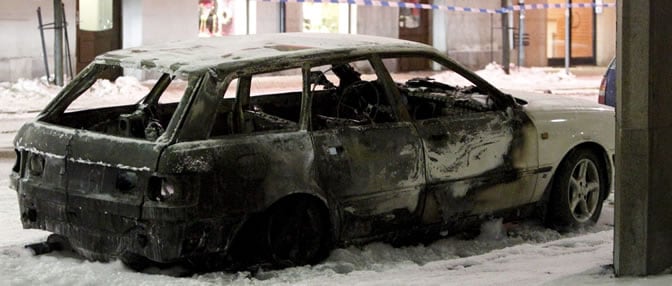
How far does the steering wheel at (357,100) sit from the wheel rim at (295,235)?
1117 mm

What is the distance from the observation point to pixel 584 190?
365 inches

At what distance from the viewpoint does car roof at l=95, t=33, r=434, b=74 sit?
7.67 metres

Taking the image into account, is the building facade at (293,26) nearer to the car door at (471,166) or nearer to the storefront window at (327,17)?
the storefront window at (327,17)

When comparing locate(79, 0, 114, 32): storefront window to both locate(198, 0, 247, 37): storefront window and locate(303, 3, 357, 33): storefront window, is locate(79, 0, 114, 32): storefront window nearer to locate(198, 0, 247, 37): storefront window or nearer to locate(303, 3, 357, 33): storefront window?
locate(198, 0, 247, 37): storefront window

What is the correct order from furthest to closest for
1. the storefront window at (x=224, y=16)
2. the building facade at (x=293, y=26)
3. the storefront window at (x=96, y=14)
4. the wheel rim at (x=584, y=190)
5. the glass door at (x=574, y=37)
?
the glass door at (x=574, y=37), the storefront window at (x=224, y=16), the building facade at (x=293, y=26), the storefront window at (x=96, y=14), the wheel rim at (x=584, y=190)

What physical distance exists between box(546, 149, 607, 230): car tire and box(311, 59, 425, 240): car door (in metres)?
1.40

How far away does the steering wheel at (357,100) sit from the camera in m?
8.66

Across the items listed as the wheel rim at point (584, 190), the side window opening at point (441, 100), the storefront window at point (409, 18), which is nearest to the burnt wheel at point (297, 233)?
the side window opening at point (441, 100)

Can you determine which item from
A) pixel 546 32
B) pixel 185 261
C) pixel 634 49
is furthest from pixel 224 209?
pixel 546 32

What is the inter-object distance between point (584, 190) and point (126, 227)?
12.0 ft

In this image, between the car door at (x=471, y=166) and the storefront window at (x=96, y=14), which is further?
the storefront window at (x=96, y=14)

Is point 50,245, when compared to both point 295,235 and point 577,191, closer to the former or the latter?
point 295,235

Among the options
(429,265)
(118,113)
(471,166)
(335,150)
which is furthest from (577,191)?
(118,113)

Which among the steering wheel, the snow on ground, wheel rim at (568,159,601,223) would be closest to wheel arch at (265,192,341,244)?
the snow on ground
